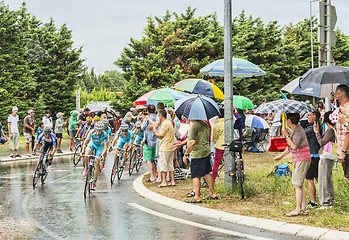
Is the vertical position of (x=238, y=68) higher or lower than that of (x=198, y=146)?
higher

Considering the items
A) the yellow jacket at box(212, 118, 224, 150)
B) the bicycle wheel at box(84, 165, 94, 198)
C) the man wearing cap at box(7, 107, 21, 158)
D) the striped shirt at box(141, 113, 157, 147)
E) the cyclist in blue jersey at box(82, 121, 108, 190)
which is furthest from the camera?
the man wearing cap at box(7, 107, 21, 158)

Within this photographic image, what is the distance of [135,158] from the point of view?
1551cm

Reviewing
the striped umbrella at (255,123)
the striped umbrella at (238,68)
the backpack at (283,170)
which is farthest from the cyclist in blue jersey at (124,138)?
the striped umbrella at (255,123)

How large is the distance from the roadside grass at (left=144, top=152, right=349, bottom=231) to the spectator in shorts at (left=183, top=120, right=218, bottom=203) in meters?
0.36

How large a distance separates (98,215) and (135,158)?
6587 mm

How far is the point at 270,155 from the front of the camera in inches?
755

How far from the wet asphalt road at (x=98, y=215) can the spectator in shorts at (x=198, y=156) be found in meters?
0.95

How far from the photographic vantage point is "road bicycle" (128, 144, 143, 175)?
1522cm

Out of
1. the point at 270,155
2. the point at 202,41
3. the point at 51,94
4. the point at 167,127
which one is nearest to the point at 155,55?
the point at 202,41

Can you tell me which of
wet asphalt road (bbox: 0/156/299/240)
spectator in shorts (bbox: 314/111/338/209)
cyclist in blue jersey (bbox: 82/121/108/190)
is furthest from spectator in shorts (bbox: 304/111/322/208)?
cyclist in blue jersey (bbox: 82/121/108/190)

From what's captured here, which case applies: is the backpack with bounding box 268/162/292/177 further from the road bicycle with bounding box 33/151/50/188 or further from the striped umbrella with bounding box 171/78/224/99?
the road bicycle with bounding box 33/151/50/188

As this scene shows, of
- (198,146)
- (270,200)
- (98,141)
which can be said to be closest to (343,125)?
(270,200)

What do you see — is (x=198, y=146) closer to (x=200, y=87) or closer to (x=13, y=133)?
(x=200, y=87)

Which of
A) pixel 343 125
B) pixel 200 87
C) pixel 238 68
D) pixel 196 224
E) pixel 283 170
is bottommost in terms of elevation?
pixel 196 224
